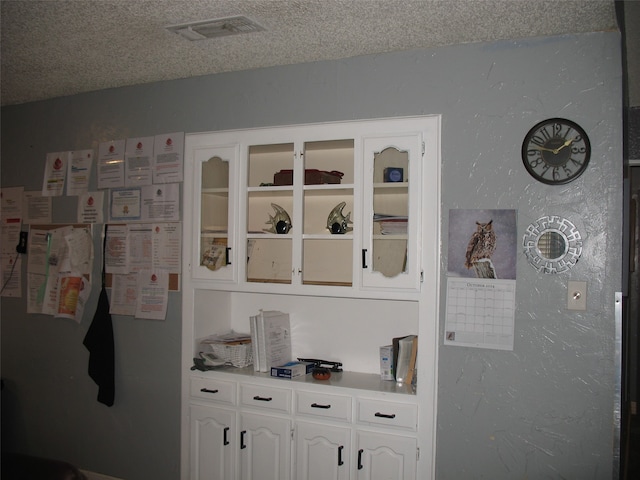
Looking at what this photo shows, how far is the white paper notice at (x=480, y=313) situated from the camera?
8.82 feet

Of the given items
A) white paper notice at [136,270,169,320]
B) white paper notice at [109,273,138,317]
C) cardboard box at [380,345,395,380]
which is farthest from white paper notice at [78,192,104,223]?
cardboard box at [380,345,395,380]

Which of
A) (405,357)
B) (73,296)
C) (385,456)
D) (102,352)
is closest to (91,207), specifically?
(73,296)

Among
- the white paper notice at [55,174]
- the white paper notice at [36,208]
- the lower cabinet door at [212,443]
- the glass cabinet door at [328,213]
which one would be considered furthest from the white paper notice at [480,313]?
the white paper notice at [36,208]

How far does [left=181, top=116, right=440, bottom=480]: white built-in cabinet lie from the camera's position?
2.84m

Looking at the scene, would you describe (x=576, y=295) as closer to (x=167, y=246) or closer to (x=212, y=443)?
(x=212, y=443)

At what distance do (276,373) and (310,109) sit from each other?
4.89 feet

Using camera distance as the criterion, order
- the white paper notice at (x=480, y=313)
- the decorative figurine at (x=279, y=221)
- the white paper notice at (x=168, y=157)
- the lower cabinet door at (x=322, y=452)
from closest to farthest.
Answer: the white paper notice at (x=480, y=313)
the lower cabinet door at (x=322, y=452)
the decorative figurine at (x=279, y=221)
the white paper notice at (x=168, y=157)

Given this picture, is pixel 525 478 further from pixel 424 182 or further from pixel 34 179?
pixel 34 179

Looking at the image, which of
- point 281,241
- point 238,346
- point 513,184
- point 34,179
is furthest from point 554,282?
point 34,179

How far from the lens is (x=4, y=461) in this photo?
211cm

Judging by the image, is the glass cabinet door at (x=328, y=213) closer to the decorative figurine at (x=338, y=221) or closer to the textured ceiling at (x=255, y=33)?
the decorative figurine at (x=338, y=221)

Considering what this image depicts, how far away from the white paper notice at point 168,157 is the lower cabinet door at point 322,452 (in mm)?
1676

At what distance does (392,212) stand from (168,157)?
150cm

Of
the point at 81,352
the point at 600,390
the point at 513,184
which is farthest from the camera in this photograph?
the point at 81,352
